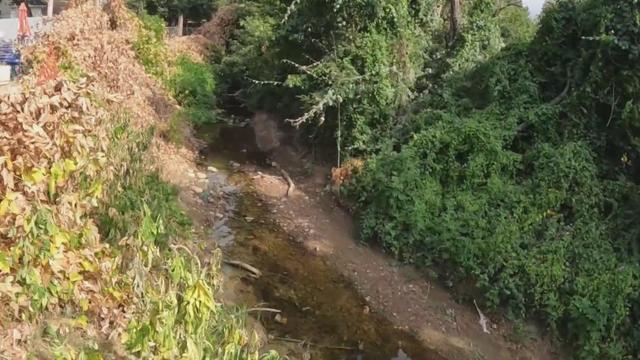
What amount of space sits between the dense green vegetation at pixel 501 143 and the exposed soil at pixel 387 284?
36cm

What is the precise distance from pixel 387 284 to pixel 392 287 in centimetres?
10

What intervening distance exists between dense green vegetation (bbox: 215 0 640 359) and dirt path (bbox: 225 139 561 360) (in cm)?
36

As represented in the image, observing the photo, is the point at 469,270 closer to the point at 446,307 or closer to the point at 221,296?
the point at 446,307

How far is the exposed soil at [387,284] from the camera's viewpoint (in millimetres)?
7906

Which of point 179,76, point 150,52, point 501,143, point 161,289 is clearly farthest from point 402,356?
point 179,76

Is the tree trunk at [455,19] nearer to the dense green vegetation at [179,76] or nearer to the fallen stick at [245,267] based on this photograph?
the dense green vegetation at [179,76]

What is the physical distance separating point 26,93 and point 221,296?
386cm

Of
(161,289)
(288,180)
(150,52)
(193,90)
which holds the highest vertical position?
(150,52)

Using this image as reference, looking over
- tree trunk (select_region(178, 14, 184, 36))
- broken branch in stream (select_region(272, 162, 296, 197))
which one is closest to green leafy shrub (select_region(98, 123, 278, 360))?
broken branch in stream (select_region(272, 162, 296, 197))

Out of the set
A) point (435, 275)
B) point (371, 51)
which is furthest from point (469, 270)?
point (371, 51)

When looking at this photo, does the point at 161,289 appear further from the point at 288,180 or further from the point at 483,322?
the point at 288,180

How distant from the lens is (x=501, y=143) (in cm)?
1002

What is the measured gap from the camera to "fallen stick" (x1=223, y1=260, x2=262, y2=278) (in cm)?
896

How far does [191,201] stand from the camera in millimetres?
11266
